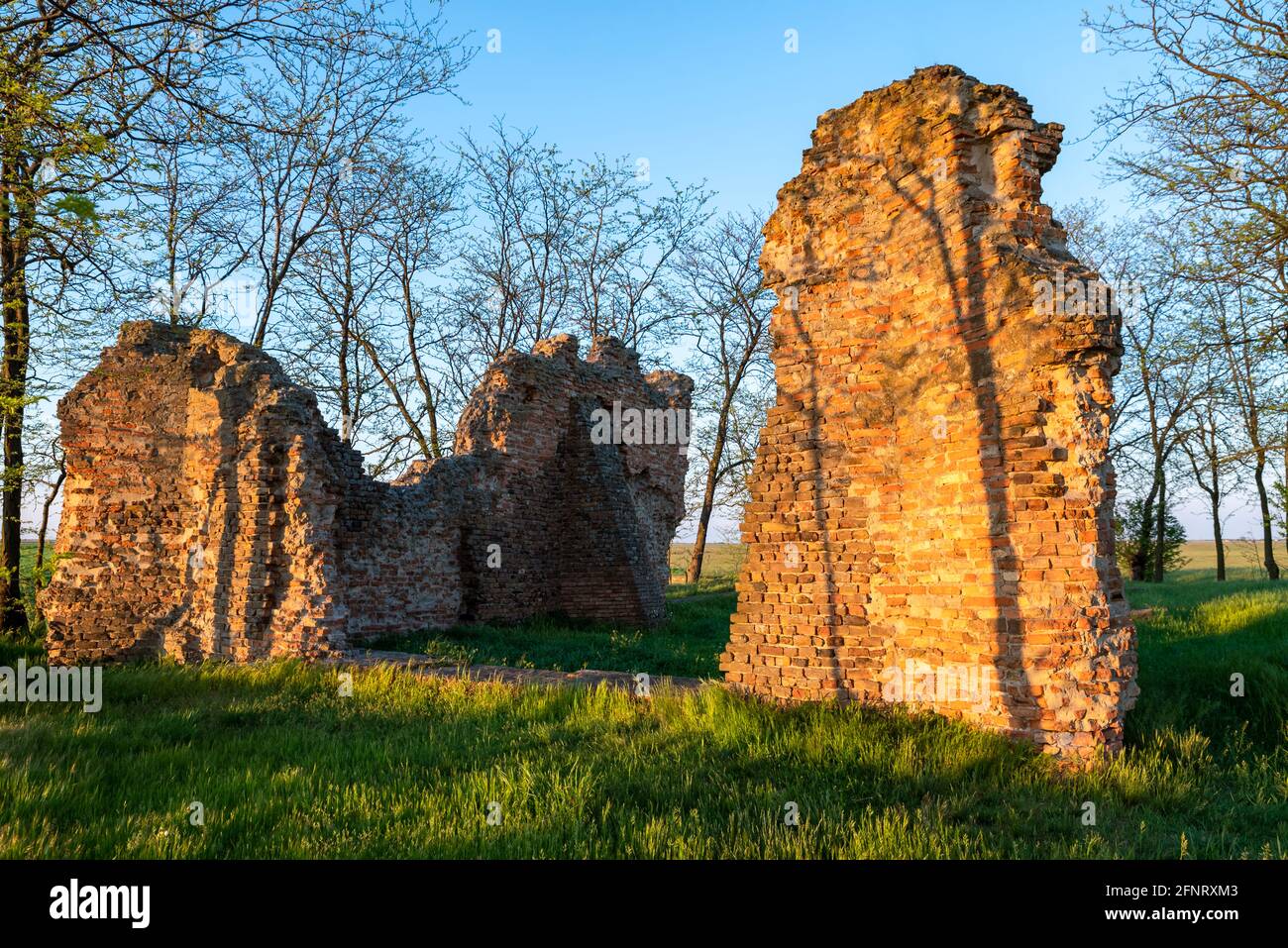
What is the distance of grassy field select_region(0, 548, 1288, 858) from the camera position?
364 cm

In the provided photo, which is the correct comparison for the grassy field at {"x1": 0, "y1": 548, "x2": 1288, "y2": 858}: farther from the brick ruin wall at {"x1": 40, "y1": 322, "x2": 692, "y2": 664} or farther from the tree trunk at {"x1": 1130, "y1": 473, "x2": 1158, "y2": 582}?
the tree trunk at {"x1": 1130, "y1": 473, "x2": 1158, "y2": 582}

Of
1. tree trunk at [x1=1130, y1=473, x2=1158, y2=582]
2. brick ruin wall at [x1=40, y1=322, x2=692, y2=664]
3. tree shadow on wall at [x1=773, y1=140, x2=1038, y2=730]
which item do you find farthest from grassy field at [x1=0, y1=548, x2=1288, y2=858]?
tree trunk at [x1=1130, y1=473, x2=1158, y2=582]

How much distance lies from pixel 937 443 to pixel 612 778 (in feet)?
10.9

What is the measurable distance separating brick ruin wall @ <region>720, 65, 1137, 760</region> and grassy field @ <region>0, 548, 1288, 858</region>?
52cm

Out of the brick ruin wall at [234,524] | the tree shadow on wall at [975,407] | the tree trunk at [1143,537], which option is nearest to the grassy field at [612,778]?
the tree shadow on wall at [975,407]

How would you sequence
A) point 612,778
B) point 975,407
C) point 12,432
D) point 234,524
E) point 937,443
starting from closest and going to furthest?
point 612,778, point 975,407, point 937,443, point 234,524, point 12,432

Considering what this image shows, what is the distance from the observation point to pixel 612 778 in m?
4.46

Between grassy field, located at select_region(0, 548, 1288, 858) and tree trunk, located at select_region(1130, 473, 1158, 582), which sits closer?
grassy field, located at select_region(0, 548, 1288, 858)

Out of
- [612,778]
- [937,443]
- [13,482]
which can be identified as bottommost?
[612,778]

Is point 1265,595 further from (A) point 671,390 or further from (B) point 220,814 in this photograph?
(B) point 220,814

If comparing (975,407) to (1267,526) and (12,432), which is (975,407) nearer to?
(12,432)

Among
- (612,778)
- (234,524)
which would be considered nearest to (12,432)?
(234,524)
